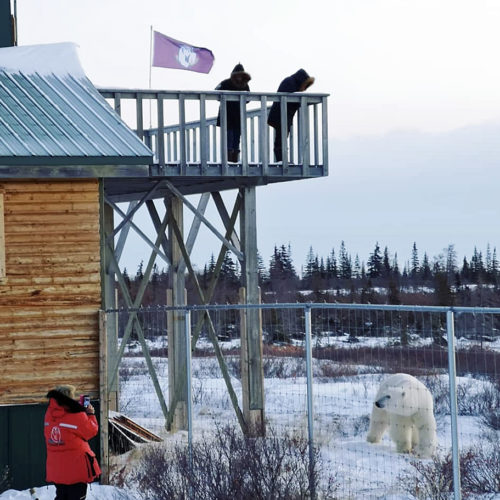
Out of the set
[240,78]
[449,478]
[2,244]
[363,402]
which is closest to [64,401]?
[2,244]

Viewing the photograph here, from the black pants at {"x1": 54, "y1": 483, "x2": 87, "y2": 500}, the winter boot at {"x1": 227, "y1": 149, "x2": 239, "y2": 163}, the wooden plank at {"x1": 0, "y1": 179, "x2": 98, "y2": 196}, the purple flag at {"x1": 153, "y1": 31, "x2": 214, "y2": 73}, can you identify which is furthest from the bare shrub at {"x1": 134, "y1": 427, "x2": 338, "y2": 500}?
the purple flag at {"x1": 153, "y1": 31, "x2": 214, "y2": 73}

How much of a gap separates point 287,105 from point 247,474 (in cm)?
930

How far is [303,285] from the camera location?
217ft

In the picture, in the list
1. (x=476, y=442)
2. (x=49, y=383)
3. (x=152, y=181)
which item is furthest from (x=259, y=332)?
(x=49, y=383)

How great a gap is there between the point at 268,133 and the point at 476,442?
256 inches

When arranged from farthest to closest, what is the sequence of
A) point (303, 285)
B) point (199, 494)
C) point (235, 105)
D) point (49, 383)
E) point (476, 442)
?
point (303, 285) < point (235, 105) < point (476, 442) < point (49, 383) < point (199, 494)

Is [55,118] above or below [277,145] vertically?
below

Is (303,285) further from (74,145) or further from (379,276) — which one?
(74,145)

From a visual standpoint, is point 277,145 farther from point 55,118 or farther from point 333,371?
point 55,118

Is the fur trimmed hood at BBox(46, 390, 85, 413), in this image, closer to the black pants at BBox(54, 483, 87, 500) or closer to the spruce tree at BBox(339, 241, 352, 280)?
the black pants at BBox(54, 483, 87, 500)

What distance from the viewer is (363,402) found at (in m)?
18.8

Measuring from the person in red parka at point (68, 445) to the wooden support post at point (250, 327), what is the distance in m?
7.47

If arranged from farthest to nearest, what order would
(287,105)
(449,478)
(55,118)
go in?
(287,105) → (55,118) → (449,478)

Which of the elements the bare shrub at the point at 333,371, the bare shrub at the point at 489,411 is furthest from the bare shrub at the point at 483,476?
the bare shrub at the point at 489,411
